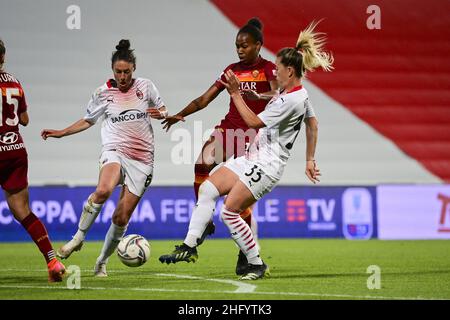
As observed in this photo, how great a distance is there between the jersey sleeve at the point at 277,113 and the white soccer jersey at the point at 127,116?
1.43 meters

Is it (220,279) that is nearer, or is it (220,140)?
(220,279)

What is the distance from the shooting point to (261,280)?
23.2ft

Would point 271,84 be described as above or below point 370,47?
below

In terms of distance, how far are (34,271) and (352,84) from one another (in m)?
11.0

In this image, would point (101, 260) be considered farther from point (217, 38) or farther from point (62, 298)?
point (217, 38)

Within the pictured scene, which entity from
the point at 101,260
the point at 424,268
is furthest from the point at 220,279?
the point at 424,268

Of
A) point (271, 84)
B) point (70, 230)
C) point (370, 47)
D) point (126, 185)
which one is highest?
point (370, 47)

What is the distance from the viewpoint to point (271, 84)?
25.9 ft

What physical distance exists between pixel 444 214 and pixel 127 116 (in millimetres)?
8445

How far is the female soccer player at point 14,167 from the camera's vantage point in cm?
691

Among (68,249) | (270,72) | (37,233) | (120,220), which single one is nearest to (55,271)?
(37,233)

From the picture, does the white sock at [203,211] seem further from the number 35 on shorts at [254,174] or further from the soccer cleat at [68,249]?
the soccer cleat at [68,249]

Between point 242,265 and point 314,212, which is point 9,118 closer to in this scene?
point 242,265

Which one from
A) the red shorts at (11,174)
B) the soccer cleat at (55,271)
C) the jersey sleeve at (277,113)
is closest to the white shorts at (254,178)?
the jersey sleeve at (277,113)
